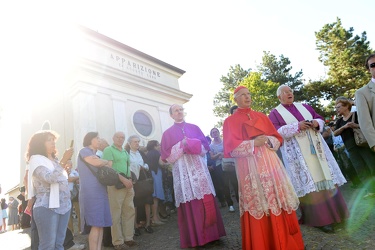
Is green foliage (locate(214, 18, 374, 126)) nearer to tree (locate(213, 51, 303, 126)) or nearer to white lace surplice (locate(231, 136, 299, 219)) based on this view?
tree (locate(213, 51, 303, 126))

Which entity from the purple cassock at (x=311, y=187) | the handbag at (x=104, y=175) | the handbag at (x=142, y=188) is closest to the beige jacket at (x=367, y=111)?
the purple cassock at (x=311, y=187)

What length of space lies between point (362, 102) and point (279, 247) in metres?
2.25

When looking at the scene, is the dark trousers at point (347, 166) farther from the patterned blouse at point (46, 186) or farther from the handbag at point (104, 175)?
the patterned blouse at point (46, 186)

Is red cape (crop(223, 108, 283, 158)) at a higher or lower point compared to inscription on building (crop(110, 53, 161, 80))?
lower

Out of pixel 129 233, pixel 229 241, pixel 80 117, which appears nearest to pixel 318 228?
pixel 229 241

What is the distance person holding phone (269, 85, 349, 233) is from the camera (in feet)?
12.9

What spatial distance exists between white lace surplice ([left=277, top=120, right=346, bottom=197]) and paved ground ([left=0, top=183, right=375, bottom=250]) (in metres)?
0.62

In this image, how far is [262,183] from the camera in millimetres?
3270

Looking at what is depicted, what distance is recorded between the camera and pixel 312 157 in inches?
161

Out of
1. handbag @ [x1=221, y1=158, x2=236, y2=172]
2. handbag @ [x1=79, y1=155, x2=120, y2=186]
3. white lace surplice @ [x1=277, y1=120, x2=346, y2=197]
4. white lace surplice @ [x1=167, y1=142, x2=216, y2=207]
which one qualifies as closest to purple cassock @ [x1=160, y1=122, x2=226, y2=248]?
white lace surplice @ [x1=167, y1=142, x2=216, y2=207]

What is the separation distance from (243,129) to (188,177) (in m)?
1.26

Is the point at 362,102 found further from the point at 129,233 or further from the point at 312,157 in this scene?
the point at 129,233

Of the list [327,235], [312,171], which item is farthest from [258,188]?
[327,235]

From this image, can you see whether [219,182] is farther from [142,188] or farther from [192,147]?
[192,147]
